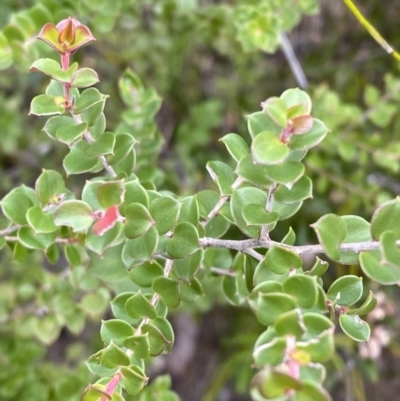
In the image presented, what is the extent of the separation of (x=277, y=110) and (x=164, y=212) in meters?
0.14

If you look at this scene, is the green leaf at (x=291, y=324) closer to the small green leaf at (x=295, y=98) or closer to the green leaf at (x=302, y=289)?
the green leaf at (x=302, y=289)

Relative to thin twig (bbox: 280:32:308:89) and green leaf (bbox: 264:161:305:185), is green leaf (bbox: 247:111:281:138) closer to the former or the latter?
green leaf (bbox: 264:161:305:185)

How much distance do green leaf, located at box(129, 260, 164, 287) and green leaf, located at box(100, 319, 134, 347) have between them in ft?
0.18

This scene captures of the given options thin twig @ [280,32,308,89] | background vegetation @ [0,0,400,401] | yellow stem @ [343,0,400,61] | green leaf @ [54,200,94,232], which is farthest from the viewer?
thin twig @ [280,32,308,89]

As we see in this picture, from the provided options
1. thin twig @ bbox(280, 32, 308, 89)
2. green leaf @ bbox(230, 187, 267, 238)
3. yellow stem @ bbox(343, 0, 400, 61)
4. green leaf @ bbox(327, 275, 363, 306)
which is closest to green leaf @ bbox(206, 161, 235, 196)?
green leaf @ bbox(230, 187, 267, 238)

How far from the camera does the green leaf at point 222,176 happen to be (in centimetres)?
49

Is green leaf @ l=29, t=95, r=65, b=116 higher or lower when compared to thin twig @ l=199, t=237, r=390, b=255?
higher

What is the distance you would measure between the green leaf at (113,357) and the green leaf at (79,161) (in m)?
0.17

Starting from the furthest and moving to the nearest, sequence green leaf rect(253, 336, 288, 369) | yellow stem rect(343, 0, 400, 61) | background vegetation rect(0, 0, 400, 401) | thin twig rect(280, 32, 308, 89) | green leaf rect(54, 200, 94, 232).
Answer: thin twig rect(280, 32, 308, 89) → background vegetation rect(0, 0, 400, 401) → yellow stem rect(343, 0, 400, 61) → green leaf rect(54, 200, 94, 232) → green leaf rect(253, 336, 288, 369)

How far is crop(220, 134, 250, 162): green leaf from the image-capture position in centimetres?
46

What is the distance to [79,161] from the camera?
49cm

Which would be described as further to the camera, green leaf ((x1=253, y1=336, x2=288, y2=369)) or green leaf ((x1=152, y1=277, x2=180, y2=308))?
green leaf ((x1=152, y1=277, x2=180, y2=308))

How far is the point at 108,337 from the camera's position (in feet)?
1.51

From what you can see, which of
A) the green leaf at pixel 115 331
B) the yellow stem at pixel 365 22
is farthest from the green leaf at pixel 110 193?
Answer: the yellow stem at pixel 365 22
